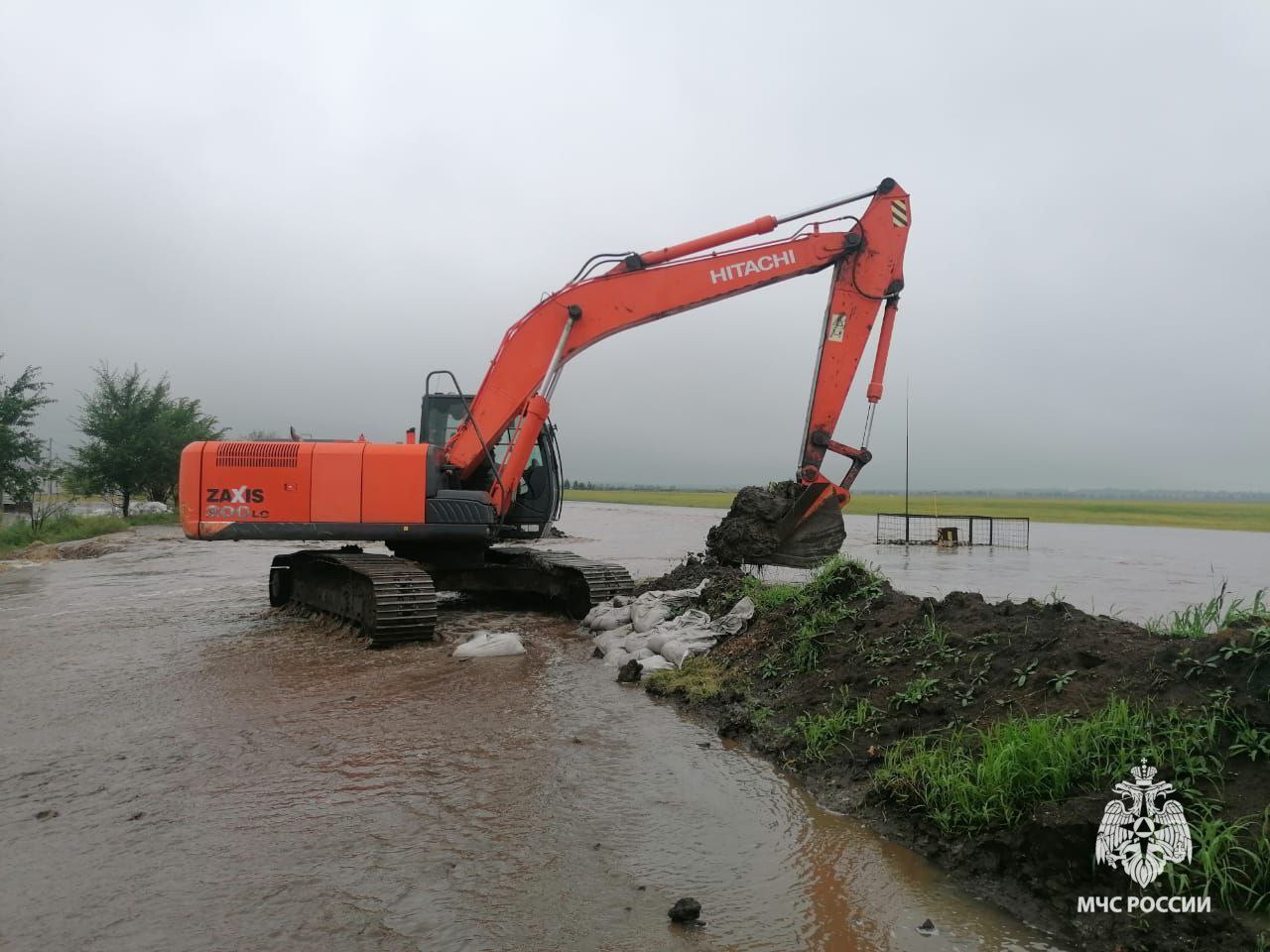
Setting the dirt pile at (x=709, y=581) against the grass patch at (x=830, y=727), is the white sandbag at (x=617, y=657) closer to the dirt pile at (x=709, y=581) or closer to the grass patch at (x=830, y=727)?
the dirt pile at (x=709, y=581)

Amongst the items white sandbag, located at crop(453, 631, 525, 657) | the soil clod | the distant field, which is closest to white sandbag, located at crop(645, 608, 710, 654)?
white sandbag, located at crop(453, 631, 525, 657)

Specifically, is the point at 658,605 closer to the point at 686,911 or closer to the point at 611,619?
the point at 611,619

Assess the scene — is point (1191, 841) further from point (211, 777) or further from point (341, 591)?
point (341, 591)

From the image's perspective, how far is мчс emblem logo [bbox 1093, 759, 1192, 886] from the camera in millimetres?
2969

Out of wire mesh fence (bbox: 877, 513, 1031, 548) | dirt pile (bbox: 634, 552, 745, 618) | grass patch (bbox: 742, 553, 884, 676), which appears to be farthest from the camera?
wire mesh fence (bbox: 877, 513, 1031, 548)

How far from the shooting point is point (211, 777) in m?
4.54

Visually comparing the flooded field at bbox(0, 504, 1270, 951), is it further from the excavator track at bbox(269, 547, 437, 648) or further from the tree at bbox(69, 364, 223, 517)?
the tree at bbox(69, 364, 223, 517)

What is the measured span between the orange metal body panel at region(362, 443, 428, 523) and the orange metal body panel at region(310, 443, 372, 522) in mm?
91

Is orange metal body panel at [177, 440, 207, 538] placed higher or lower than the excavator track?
higher

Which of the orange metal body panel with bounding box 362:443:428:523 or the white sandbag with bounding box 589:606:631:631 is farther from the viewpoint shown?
the orange metal body panel with bounding box 362:443:428:523

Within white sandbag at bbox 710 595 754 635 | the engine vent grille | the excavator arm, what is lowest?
white sandbag at bbox 710 595 754 635

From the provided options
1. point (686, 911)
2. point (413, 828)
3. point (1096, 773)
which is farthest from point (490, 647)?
point (1096, 773)

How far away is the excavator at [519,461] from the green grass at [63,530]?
1581cm

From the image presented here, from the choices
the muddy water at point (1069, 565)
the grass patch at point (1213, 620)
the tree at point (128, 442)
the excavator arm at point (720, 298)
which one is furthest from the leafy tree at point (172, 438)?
the grass patch at point (1213, 620)
